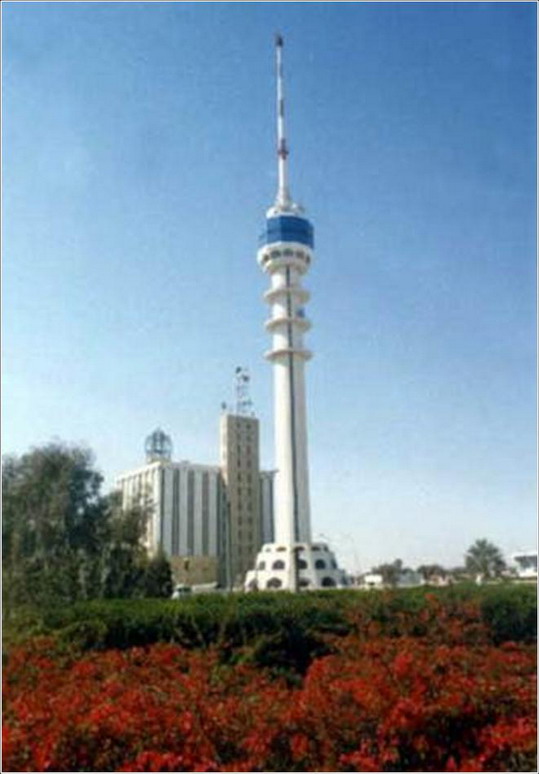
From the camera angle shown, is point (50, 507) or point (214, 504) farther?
point (214, 504)

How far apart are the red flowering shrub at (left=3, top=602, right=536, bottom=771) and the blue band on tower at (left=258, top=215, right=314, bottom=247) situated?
147 ft

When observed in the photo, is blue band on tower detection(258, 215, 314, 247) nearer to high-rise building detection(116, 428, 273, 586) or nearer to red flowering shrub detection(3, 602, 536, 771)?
high-rise building detection(116, 428, 273, 586)

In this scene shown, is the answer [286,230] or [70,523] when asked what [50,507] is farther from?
[286,230]

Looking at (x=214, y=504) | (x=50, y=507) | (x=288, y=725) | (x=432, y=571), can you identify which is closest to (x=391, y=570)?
(x=432, y=571)

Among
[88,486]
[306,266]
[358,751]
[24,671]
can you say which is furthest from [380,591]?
[306,266]

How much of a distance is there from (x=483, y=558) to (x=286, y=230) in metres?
28.4

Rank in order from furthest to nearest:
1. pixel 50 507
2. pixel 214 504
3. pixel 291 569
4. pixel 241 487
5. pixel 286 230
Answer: pixel 214 504
pixel 241 487
pixel 286 230
pixel 291 569
pixel 50 507

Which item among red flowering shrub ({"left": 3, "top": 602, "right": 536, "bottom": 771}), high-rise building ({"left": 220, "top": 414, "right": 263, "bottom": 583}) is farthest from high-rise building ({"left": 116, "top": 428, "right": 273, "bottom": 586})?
red flowering shrub ({"left": 3, "top": 602, "right": 536, "bottom": 771})

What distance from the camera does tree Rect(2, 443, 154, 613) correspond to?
67.2 feet

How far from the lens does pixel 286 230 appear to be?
50.2 m

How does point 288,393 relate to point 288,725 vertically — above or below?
above

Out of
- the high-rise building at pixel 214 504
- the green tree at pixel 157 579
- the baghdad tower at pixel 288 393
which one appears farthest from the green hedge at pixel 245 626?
the high-rise building at pixel 214 504

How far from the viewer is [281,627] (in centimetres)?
981

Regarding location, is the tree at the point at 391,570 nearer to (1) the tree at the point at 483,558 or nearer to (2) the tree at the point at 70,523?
(1) the tree at the point at 483,558
